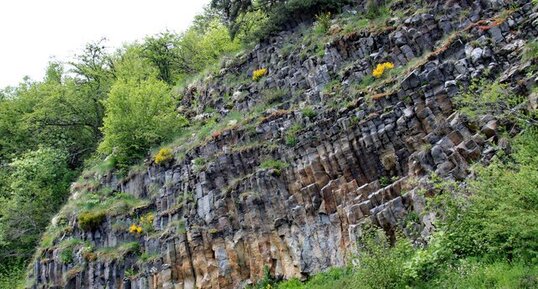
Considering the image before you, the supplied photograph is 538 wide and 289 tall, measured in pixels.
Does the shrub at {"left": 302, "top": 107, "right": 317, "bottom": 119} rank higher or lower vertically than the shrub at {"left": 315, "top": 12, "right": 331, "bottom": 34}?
lower

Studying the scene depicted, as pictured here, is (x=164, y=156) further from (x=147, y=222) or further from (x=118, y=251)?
(x=118, y=251)

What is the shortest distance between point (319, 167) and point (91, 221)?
43.7 ft

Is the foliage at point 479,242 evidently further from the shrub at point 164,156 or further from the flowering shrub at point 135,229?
the shrub at point 164,156

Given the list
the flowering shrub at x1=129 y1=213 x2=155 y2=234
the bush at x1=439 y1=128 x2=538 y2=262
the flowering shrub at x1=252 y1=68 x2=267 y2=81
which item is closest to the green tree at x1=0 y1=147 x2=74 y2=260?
the flowering shrub at x1=129 y1=213 x2=155 y2=234

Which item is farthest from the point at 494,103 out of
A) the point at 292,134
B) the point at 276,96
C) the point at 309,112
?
the point at 276,96

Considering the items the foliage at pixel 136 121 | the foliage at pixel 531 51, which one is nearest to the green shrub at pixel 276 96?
the foliage at pixel 136 121

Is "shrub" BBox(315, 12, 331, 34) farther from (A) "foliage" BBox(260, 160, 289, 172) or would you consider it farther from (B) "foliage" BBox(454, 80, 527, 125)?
(B) "foliage" BBox(454, 80, 527, 125)

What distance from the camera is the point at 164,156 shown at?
27.4m

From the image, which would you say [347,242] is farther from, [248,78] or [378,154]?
[248,78]

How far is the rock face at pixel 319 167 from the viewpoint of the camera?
59.9 ft

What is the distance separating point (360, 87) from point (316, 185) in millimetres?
5270

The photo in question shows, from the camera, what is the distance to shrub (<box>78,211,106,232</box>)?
1046 inches

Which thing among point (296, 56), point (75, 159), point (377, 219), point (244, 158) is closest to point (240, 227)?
point (244, 158)

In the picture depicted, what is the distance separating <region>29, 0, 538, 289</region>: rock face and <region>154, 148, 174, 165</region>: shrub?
1.26 ft
